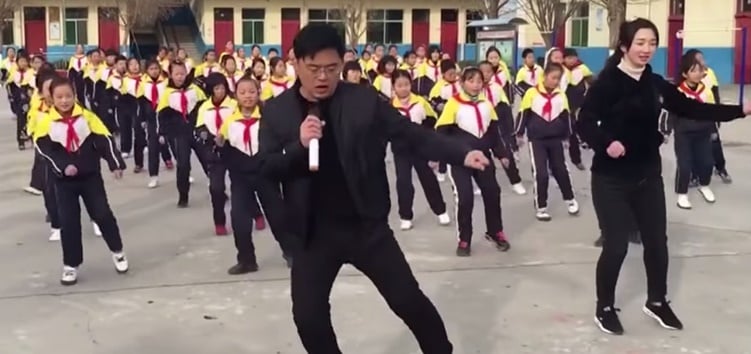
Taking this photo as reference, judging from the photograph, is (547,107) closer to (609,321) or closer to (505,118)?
(505,118)

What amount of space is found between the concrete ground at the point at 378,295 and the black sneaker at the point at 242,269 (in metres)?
0.11

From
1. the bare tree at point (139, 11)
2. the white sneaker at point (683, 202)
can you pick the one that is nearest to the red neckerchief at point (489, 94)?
the white sneaker at point (683, 202)

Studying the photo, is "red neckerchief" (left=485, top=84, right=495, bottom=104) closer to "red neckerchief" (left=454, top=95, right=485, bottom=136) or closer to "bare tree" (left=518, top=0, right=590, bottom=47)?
"red neckerchief" (left=454, top=95, right=485, bottom=136)

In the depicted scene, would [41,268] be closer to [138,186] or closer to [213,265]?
[213,265]

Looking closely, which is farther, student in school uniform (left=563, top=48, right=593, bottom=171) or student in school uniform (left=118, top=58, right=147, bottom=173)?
student in school uniform (left=563, top=48, right=593, bottom=171)

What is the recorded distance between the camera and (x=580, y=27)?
37.0 meters

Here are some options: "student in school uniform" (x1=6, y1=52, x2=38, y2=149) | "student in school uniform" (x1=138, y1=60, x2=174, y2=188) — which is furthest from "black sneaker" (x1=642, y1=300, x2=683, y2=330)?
"student in school uniform" (x1=6, y1=52, x2=38, y2=149)

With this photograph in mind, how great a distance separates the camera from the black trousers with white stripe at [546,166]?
8.91 meters

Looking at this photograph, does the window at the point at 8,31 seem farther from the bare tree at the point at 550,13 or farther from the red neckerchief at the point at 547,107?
the red neckerchief at the point at 547,107

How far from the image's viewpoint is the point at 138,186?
36.5 feet

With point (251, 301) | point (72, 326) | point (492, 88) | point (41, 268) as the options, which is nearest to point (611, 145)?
point (251, 301)

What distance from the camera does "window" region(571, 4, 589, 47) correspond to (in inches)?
1442

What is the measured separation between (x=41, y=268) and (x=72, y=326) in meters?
1.64

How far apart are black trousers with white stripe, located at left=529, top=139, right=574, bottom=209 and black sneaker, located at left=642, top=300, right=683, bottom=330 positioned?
341 centimetres
